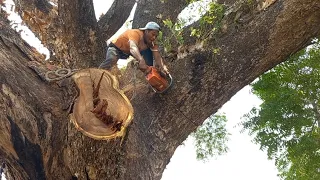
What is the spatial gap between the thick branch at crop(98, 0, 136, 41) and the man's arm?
1.18 metres

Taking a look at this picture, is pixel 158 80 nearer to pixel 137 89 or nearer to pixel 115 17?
pixel 137 89

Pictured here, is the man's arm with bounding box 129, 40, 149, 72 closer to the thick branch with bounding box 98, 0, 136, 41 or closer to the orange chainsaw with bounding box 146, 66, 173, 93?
the orange chainsaw with bounding box 146, 66, 173, 93

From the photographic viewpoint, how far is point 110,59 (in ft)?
14.7

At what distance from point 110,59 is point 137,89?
510 millimetres

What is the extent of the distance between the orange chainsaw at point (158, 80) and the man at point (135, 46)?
0.13 m

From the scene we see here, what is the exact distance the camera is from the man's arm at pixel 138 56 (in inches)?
160

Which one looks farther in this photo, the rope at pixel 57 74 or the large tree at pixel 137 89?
the rope at pixel 57 74

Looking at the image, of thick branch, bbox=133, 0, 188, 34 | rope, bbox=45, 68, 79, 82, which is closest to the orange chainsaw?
rope, bbox=45, 68, 79, 82

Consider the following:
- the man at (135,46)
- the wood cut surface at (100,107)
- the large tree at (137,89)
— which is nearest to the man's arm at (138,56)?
the man at (135,46)

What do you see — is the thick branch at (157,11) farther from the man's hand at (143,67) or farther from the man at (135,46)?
the man's hand at (143,67)

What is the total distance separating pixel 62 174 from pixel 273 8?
8.61 ft

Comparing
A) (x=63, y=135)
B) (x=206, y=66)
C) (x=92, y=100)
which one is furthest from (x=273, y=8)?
(x=63, y=135)

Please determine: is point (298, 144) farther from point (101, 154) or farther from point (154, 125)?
point (101, 154)

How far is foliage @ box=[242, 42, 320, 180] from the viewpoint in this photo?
231 inches
